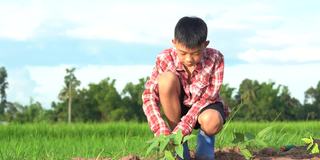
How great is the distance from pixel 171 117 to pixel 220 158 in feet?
1.80

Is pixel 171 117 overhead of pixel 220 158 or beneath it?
overhead

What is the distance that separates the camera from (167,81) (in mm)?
3986

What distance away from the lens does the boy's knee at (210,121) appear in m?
4.04

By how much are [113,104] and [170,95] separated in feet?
149

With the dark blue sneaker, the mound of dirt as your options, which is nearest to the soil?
the mound of dirt

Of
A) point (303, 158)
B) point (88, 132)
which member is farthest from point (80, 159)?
point (88, 132)

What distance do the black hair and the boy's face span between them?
27 millimetres

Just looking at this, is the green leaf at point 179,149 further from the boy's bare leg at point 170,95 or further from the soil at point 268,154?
the soil at point 268,154

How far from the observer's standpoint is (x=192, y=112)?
13.3ft

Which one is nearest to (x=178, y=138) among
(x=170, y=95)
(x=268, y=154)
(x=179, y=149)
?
(x=179, y=149)

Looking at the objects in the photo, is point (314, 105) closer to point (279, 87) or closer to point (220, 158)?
point (279, 87)

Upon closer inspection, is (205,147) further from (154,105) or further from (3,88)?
(3,88)

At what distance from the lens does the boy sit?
3939 millimetres

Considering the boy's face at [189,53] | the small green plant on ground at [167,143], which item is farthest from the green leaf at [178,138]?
the boy's face at [189,53]
